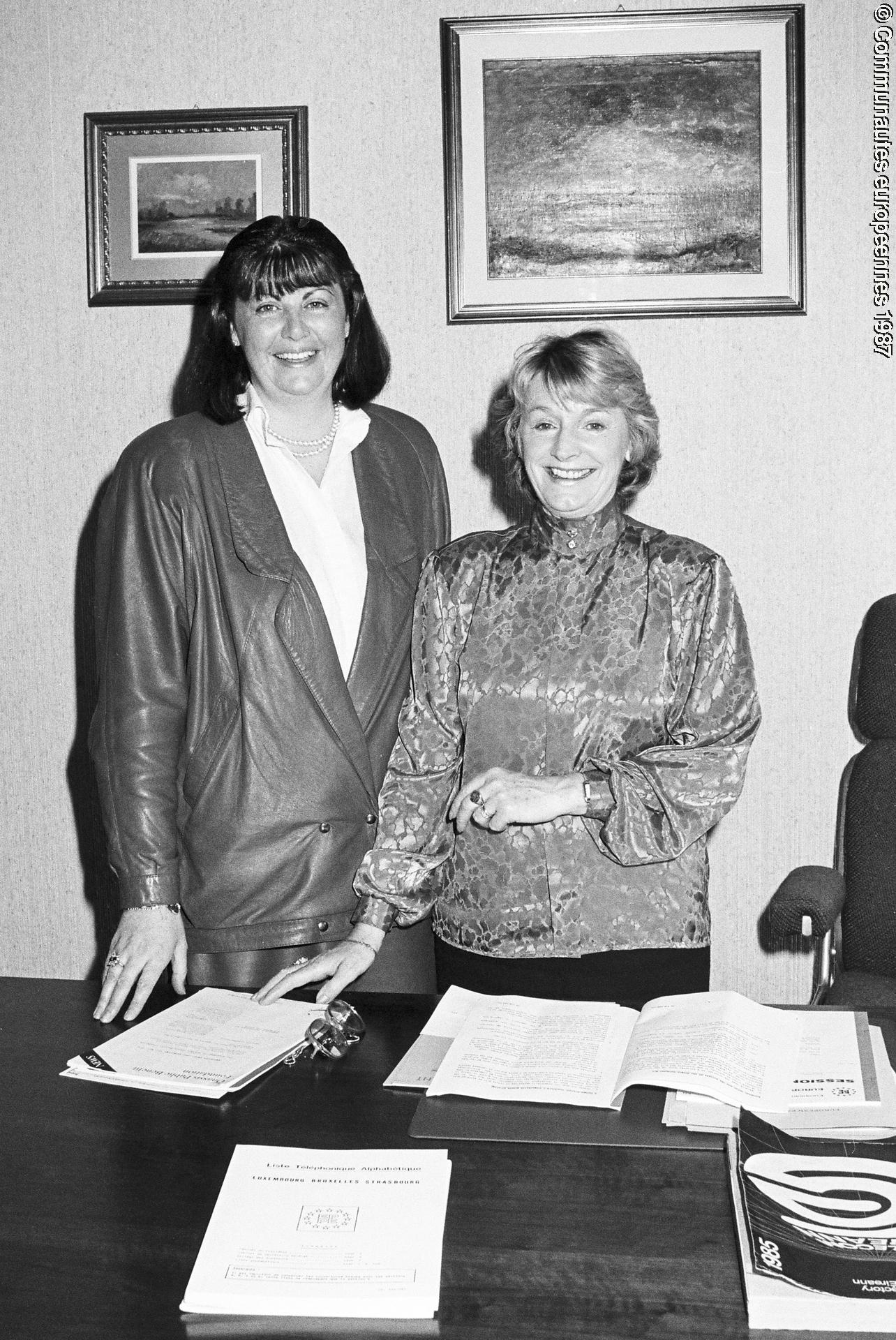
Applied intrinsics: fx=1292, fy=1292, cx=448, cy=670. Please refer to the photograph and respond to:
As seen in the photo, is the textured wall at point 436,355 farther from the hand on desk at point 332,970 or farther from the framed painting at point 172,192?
the hand on desk at point 332,970

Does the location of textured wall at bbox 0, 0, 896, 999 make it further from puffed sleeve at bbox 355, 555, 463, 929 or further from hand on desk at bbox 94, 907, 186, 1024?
hand on desk at bbox 94, 907, 186, 1024

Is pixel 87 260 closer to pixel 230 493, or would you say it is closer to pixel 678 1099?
pixel 230 493

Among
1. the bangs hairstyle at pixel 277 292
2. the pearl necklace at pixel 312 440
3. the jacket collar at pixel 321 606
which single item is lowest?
the jacket collar at pixel 321 606

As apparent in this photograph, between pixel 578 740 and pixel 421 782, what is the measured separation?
0.24 meters

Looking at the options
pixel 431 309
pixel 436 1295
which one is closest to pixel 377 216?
pixel 431 309

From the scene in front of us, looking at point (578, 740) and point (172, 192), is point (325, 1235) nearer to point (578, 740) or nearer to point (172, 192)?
point (578, 740)

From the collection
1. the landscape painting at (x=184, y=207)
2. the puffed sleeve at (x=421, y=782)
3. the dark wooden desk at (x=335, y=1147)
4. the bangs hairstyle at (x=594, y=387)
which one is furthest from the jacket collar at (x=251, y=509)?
the landscape painting at (x=184, y=207)

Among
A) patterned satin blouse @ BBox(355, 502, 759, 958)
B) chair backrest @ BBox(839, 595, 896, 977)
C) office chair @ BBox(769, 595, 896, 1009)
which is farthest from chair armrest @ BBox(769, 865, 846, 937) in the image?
patterned satin blouse @ BBox(355, 502, 759, 958)

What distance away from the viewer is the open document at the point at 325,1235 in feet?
3.29

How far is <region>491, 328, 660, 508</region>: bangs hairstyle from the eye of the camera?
1.83m

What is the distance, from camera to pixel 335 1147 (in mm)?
1238

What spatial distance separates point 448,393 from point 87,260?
81cm

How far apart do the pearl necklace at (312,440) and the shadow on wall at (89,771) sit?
776 millimetres

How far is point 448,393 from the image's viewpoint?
2.68 meters
